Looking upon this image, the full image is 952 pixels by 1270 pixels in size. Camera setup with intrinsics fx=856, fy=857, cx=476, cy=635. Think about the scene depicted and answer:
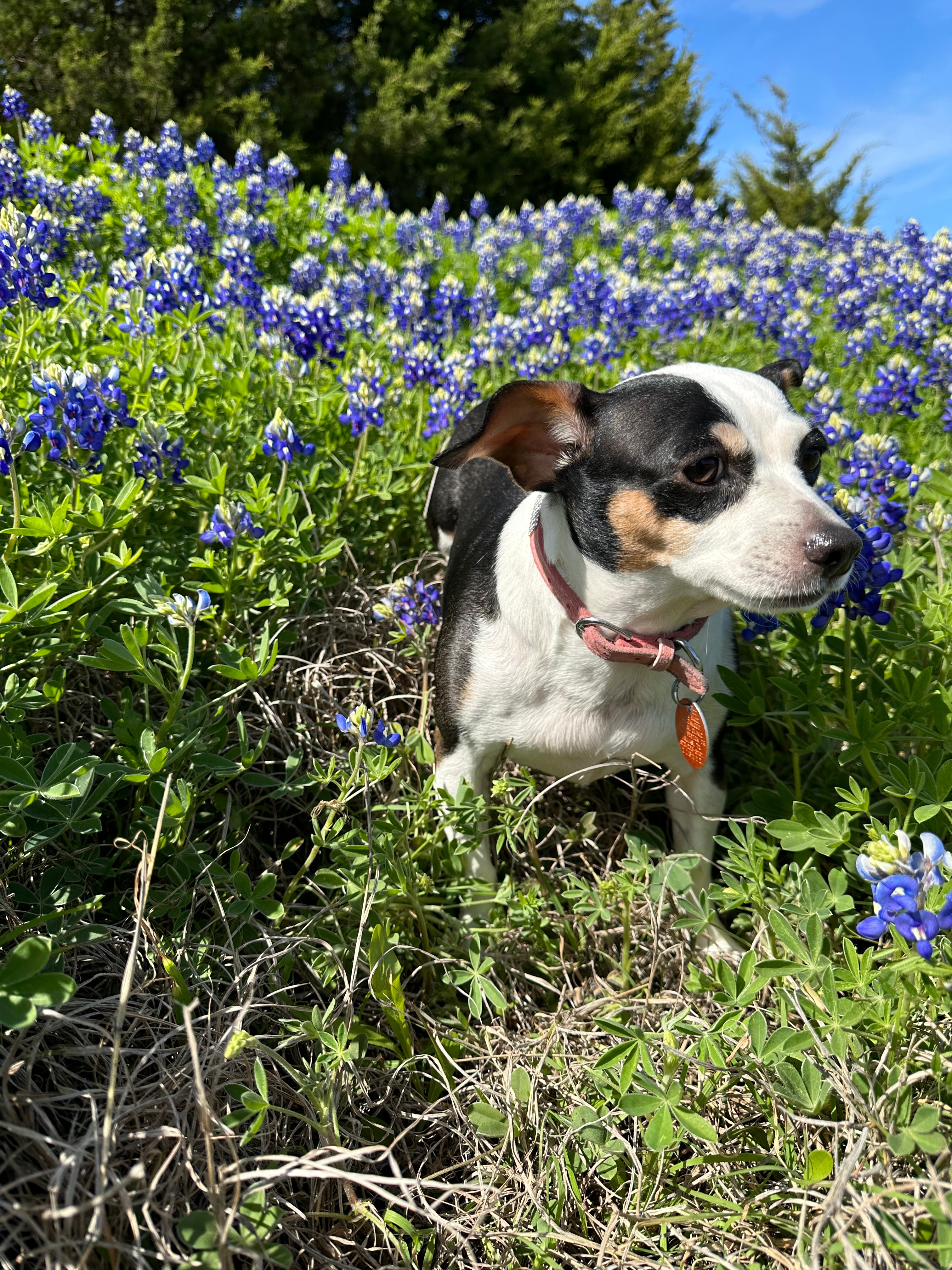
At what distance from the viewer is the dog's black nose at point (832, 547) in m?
1.91

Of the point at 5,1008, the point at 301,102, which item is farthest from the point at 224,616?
the point at 301,102

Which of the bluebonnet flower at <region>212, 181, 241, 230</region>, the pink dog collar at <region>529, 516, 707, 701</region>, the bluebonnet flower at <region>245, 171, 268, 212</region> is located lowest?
the pink dog collar at <region>529, 516, 707, 701</region>

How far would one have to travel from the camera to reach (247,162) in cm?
839

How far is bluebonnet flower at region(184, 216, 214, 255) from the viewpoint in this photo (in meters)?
5.82

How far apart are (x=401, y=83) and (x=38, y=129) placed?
8.43 metres

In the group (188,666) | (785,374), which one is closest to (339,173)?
(785,374)

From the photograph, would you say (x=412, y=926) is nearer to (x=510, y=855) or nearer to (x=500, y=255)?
(x=510, y=855)

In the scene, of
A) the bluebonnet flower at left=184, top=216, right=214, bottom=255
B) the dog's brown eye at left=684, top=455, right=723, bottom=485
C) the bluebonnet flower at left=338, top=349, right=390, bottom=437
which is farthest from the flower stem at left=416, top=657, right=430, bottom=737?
the bluebonnet flower at left=184, top=216, right=214, bottom=255

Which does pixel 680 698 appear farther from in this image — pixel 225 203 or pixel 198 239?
pixel 225 203

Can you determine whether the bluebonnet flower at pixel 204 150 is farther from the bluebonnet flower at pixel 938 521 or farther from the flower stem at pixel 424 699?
the bluebonnet flower at pixel 938 521

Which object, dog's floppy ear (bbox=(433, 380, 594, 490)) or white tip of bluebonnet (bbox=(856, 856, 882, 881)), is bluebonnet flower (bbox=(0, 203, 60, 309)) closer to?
dog's floppy ear (bbox=(433, 380, 594, 490))

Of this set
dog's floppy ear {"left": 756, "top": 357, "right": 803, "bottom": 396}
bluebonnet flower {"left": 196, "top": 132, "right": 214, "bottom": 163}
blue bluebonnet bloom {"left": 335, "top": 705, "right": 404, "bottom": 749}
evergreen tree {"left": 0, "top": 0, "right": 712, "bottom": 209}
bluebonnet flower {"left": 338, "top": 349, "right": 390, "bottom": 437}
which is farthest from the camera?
evergreen tree {"left": 0, "top": 0, "right": 712, "bottom": 209}

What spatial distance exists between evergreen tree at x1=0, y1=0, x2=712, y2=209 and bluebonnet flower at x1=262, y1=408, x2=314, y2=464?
1107 cm

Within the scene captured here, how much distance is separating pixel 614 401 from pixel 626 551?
16.6 inches
